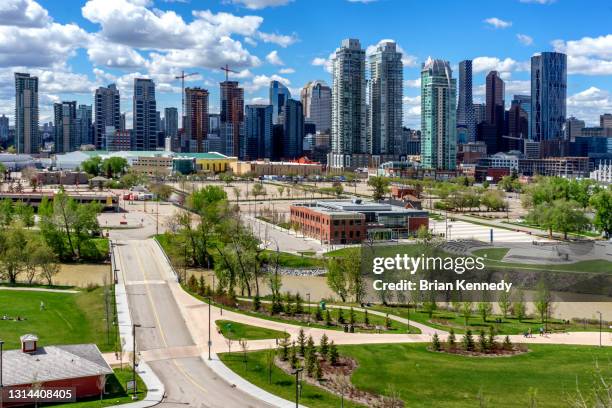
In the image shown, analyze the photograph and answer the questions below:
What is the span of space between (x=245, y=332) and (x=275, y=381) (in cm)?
600

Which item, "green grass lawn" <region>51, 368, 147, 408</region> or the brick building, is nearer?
"green grass lawn" <region>51, 368, 147, 408</region>

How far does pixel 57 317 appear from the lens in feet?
103

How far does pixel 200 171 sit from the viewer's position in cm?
16350

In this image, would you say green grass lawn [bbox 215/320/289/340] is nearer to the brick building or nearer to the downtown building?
the brick building

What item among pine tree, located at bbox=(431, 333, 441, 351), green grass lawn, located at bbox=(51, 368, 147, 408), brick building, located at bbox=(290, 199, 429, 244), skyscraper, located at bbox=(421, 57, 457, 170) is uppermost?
skyscraper, located at bbox=(421, 57, 457, 170)

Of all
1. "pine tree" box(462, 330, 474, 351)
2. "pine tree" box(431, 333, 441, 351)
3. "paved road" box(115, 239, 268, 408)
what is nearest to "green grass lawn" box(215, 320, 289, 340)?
"paved road" box(115, 239, 268, 408)

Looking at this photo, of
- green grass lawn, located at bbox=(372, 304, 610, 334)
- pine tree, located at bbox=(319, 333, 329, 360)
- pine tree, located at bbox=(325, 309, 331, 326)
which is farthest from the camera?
green grass lawn, located at bbox=(372, 304, 610, 334)

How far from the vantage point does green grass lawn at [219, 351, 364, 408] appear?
2144 cm

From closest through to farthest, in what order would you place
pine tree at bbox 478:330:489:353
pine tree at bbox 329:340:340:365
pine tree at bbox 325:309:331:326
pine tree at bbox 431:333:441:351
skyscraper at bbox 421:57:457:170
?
pine tree at bbox 329:340:340:365 → pine tree at bbox 431:333:441:351 → pine tree at bbox 478:330:489:353 → pine tree at bbox 325:309:331:326 → skyscraper at bbox 421:57:457:170

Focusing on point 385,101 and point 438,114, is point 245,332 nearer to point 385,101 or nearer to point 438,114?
point 438,114

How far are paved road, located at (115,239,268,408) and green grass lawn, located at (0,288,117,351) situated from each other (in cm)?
157

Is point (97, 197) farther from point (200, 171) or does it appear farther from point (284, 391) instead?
point (200, 171)

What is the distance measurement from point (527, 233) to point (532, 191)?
20295 millimetres

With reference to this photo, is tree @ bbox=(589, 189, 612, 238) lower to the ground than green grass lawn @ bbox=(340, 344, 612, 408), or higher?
higher
